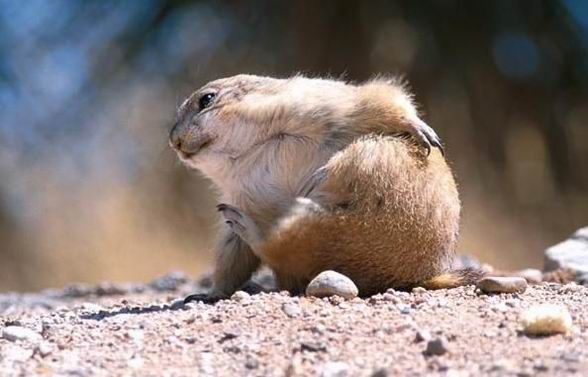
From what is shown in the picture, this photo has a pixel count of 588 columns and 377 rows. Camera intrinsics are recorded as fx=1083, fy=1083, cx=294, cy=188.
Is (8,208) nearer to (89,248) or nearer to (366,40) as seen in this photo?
(89,248)

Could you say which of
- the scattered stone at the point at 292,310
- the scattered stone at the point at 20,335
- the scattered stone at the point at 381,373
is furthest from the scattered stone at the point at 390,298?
the scattered stone at the point at 20,335

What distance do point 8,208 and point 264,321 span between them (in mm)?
9243

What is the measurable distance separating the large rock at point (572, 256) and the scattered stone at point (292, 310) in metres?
3.15

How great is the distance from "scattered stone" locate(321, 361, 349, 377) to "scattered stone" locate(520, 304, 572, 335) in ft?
2.43

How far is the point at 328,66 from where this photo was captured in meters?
14.4

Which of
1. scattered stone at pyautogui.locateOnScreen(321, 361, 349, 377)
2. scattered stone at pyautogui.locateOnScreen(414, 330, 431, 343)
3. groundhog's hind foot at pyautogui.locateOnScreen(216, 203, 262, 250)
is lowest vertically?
scattered stone at pyautogui.locateOnScreen(321, 361, 349, 377)

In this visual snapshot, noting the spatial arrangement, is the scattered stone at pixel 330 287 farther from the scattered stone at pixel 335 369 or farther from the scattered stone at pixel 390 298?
the scattered stone at pixel 335 369

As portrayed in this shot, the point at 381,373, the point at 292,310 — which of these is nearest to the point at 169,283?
the point at 292,310

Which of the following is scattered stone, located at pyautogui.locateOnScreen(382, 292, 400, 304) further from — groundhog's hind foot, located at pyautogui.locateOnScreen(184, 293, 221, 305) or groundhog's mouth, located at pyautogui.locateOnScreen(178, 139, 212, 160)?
groundhog's mouth, located at pyautogui.locateOnScreen(178, 139, 212, 160)

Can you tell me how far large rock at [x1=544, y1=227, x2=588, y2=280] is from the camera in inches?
281

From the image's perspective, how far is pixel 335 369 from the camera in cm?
344

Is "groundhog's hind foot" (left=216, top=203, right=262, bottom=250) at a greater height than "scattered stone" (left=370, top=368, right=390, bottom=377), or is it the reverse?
"groundhog's hind foot" (left=216, top=203, right=262, bottom=250)

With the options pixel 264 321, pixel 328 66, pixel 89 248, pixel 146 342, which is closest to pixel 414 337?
pixel 264 321

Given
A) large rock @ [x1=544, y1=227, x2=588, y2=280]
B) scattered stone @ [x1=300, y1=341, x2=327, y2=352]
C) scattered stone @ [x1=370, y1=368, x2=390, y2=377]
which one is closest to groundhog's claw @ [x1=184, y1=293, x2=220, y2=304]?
scattered stone @ [x1=300, y1=341, x2=327, y2=352]
